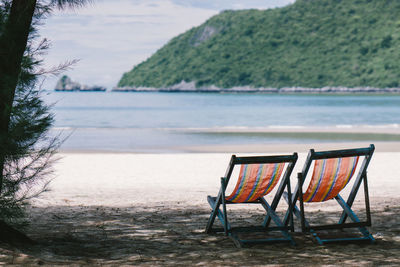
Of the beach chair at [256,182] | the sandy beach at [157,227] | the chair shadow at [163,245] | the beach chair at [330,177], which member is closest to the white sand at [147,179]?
the sandy beach at [157,227]

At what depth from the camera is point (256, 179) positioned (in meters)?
4.59

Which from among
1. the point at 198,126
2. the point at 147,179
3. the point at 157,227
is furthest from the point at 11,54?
the point at 198,126

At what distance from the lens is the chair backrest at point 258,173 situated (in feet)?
14.7

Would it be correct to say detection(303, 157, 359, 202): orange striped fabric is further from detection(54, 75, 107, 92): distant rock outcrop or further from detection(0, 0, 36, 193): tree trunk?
detection(54, 75, 107, 92): distant rock outcrop

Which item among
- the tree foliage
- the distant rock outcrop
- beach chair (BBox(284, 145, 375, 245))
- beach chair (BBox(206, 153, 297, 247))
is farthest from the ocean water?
the distant rock outcrop

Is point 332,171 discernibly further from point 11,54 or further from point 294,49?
point 294,49

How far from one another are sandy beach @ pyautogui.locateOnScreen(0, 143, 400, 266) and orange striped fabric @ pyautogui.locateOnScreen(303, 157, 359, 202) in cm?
43

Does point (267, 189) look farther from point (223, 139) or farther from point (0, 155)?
point (223, 139)

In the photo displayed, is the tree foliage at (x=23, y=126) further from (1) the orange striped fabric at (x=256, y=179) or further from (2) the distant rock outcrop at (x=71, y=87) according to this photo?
(2) the distant rock outcrop at (x=71, y=87)

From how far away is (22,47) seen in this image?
14.4ft

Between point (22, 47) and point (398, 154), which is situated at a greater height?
point (22, 47)

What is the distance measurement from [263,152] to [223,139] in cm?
626

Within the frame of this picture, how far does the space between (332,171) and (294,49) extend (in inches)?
5427

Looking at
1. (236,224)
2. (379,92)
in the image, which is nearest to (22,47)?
(236,224)
